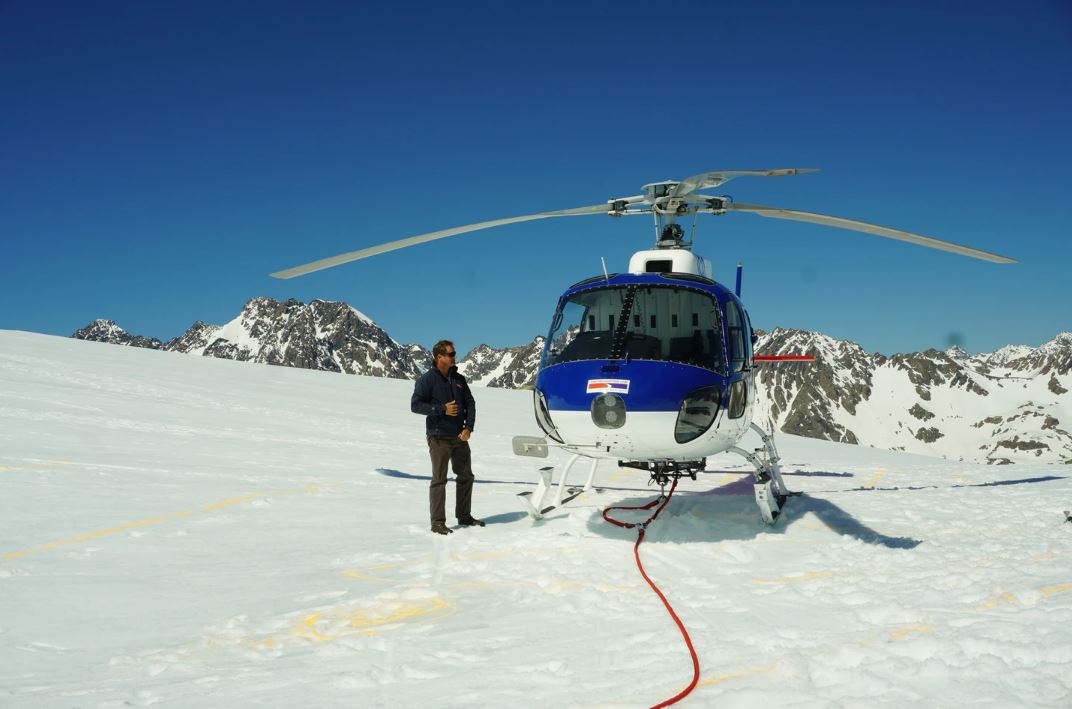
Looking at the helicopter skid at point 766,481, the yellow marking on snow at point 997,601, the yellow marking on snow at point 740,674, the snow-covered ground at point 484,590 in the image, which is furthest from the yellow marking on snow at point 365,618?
the helicopter skid at point 766,481

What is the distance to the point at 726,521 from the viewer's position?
8.58 metres

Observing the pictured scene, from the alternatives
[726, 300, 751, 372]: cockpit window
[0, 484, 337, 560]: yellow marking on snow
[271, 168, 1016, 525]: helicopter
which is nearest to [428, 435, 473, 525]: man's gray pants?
[271, 168, 1016, 525]: helicopter

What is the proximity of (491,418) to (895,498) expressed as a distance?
12.5m

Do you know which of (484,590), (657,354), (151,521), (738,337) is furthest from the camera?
(738,337)

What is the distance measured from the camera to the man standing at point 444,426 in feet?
26.3

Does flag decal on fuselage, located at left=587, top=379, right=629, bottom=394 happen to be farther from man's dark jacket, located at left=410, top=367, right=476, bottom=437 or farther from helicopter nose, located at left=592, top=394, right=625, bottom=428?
man's dark jacket, located at left=410, top=367, right=476, bottom=437

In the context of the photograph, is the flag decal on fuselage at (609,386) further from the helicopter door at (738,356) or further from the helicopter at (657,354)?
the helicopter door at (738,356)

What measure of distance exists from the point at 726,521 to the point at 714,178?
420 cm

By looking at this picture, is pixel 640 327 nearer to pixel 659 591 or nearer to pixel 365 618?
pixel 659 591

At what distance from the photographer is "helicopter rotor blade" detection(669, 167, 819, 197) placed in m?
7.12

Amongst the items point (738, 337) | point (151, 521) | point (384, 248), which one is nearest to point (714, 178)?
point (738, 337)

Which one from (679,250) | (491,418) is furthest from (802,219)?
(491,418)

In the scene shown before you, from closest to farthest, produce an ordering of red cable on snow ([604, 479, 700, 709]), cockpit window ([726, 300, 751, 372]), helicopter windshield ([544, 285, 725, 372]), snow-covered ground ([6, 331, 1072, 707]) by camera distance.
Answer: red cable on snow ([604, 479, 700, 709]) → snow-covered ground ([6, 331, 1072, 707]) → helicopter windshield ([544, 285, 725, 372]) → cockpit window ([726, 300, 751, 372])

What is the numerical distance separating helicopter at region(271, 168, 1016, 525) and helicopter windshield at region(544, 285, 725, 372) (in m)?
0.01
